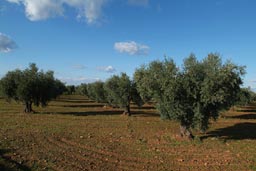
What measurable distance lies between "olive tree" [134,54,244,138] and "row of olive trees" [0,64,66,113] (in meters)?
25.7

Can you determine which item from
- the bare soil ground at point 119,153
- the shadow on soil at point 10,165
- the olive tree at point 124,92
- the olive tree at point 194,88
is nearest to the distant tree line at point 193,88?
the olive tree at point 194,88

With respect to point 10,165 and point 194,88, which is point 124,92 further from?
point 10,165

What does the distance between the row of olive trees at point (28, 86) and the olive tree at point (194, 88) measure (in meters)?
25.7

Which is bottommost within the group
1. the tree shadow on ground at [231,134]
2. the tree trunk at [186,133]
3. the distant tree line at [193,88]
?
the tree shadow on ground at [231,134]

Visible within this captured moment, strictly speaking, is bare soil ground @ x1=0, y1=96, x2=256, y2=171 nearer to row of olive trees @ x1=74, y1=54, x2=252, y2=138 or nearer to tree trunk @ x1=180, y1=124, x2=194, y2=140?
tree trunk @ x1=180, y1=124, x2=194, y2=140

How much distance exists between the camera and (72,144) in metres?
18.9

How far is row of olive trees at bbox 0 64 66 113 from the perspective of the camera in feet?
140

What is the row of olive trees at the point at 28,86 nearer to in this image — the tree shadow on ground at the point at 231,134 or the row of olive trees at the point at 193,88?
the row of olive trees at the point at 193,88

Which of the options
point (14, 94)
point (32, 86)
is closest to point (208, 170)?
point (32, 86)

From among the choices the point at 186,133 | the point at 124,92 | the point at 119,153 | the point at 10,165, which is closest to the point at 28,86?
the point at 124,92

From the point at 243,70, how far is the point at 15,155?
653 inches

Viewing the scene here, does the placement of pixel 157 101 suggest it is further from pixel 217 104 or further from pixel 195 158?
pixel 195 158

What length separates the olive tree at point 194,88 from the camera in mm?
20359

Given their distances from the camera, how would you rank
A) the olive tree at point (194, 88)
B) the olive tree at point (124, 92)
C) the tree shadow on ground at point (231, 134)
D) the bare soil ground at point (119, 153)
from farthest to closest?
1. the olive tree at point (124, 92)
2. the tree shadow on ground at point (231, 134)
3. the olive tree at point (194, 88)
4. the bare soil ground at point (119, 153)
